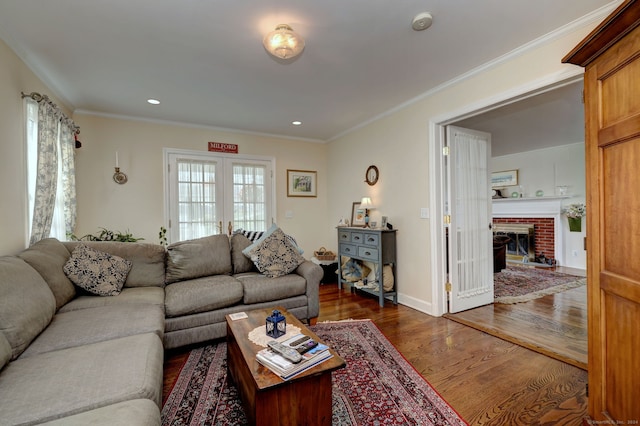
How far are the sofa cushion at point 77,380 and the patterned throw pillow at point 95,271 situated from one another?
99 centimetres

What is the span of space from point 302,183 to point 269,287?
2692 millimetres

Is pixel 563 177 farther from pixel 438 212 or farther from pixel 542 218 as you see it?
pixel 438 212

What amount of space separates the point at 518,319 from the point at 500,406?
164 cm

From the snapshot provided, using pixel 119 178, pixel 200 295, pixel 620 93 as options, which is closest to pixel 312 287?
pixel 200 295

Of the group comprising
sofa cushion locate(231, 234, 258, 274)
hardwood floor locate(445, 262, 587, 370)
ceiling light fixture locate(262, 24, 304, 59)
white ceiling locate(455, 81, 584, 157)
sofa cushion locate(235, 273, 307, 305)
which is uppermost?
white ceiling locate(455, 81, 584, 157)

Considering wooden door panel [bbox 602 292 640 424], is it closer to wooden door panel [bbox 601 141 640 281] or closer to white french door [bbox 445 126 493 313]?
wooden door panel [bbox 601 141 640 281]

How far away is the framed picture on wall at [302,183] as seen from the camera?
4965 mm

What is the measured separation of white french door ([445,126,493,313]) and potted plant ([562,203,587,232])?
3.33 m

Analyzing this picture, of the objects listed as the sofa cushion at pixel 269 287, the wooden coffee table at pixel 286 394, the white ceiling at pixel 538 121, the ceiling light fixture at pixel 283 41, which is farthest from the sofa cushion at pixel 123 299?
the white ceiling at pixel 538 121

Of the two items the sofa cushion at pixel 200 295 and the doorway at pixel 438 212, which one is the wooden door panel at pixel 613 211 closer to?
the doorway at pixel 438 212

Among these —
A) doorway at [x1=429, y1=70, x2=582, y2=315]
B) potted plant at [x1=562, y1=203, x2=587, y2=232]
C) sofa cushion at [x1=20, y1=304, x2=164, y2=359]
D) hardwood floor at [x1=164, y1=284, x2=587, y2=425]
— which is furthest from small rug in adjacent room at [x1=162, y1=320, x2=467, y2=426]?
potted plant at [x1=562, y1=203, x2=587, y2=232]

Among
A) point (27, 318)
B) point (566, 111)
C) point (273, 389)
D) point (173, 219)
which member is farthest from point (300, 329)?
point (566, 111)

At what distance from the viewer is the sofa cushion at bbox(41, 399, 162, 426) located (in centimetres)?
94

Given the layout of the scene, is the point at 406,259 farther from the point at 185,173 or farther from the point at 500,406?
the point at 185,173
